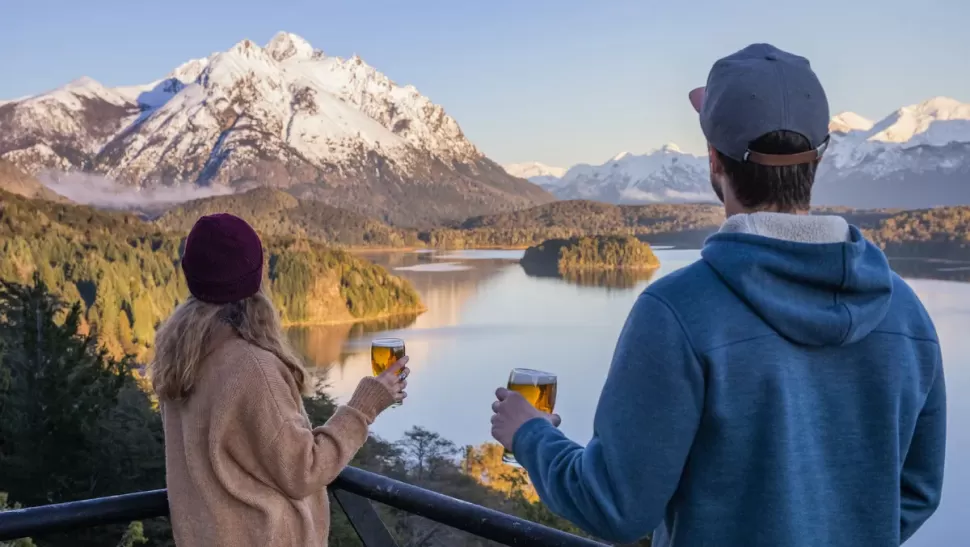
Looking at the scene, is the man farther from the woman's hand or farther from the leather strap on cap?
the woman's hand

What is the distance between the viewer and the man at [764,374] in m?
0.94

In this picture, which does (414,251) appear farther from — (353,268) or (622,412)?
(622,412)

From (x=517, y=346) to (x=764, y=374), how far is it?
55448 millimetres

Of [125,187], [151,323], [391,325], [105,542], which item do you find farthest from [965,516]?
[125,187]

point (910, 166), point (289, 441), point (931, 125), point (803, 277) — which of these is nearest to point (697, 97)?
point (803, 277)

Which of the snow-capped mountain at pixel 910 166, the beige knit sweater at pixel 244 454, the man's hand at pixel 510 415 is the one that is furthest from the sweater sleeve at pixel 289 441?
the snow-capped mountain at pixel 910 166

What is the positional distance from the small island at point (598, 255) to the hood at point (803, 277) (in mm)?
88823

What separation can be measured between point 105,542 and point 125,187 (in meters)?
204

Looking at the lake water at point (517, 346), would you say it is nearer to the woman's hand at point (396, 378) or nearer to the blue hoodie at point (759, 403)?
the woman's hand at point (396, 378)

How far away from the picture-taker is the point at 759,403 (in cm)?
95

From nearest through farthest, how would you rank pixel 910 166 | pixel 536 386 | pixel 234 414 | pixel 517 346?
1. pixel 536 386
2. pixel 234 414
3. pixel 517 346
4. pixel 910 166

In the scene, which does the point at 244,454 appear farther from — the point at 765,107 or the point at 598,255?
the point at 598,255

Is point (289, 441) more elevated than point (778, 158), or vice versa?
point (778, 158)

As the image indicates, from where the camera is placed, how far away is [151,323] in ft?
161
